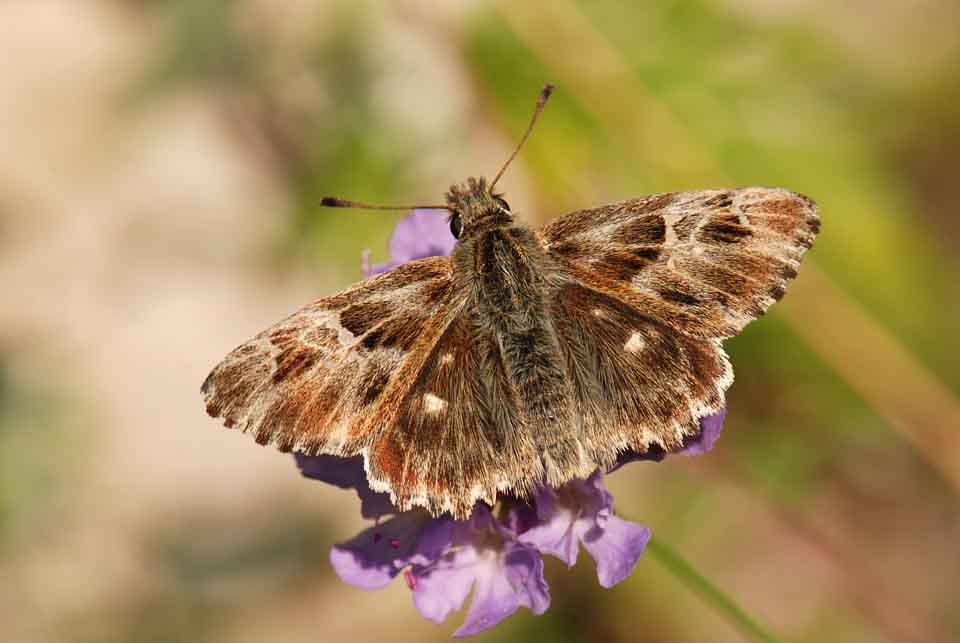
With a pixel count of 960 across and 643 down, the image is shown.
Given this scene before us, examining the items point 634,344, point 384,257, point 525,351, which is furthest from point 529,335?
point 384,257

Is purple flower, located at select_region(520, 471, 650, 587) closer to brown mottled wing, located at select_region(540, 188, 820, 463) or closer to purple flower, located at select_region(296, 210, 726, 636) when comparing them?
purple flower, located at select_region(296, 210, 726, 636)

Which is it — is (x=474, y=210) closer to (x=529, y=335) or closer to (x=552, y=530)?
(x=529, y=335)

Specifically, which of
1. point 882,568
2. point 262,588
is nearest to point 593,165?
point 882,568

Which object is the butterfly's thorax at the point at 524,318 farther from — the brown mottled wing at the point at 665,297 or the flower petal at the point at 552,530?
the flower petal at the point at 552,530

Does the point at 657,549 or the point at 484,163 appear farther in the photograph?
the point at 484,163

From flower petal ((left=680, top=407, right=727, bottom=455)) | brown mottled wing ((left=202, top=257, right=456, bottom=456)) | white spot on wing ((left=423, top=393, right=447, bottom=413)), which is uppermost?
brown mottled wing ((left=202, top=257, right=456, bottom=456))

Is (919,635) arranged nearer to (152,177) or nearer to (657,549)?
(657,549)

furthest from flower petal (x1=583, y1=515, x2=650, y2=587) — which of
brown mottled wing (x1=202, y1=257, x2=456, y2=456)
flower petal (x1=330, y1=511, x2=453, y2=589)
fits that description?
brown mottled wing (x1=202, y1=257, x2=456, y2=456)

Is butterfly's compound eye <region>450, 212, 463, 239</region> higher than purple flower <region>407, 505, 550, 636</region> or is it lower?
higher
